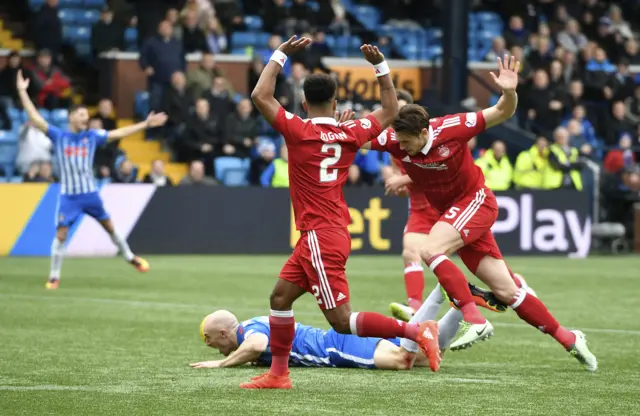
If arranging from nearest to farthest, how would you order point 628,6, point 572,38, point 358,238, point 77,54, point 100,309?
point 100,309 < point 358,238 < point 77,54 < point 572,38 < point 628,6

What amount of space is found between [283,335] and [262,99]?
140cm

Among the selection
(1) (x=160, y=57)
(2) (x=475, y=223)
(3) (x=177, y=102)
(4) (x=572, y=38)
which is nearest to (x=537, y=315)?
(2) (x=475, y=223)

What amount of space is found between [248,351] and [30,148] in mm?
A: 13589

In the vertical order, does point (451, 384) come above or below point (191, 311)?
above

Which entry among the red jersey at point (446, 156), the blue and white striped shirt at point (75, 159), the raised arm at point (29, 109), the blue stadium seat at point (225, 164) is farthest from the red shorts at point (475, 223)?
the blue stadium seat at point (225, 164)

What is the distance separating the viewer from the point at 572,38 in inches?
1142

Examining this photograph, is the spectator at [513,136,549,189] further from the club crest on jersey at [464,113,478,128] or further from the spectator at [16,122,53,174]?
the club crest on jersey at [464,113,478,128]

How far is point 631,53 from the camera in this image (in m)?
29.3

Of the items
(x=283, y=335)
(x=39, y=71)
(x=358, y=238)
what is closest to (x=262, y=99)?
(x=283, y=335)

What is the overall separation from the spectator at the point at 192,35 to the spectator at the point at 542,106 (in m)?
6.39

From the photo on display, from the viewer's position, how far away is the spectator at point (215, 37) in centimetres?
2547

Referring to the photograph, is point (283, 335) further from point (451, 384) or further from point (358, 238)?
point (358, 238)

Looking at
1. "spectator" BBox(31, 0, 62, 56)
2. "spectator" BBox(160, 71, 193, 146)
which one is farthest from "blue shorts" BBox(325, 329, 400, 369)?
"spectator" BBox(31, 0, 62, 56)

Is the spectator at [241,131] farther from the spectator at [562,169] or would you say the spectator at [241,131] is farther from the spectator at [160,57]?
the spectator at [562,169]
